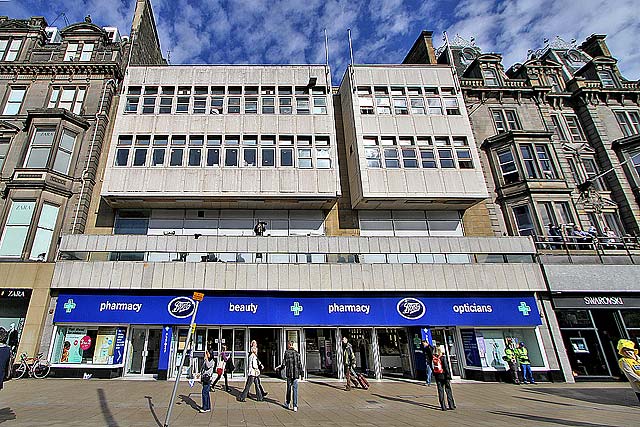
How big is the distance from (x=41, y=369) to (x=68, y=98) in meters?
16.8

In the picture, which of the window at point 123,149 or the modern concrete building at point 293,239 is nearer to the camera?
the modern concrete building at point 293,239

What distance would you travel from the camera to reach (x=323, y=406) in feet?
34.7

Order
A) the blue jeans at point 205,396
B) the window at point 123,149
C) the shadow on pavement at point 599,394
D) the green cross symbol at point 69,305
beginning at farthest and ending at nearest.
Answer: the window at point 123,149 < the green cross symbol at point 69,305 < the shadow on pavement at point 599,394 < the blue jeans at point 205,396

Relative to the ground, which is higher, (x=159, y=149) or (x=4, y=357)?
(x=159, y=149)

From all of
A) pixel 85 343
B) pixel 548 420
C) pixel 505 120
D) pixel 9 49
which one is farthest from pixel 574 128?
pixel 9 49

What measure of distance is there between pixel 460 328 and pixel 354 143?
12.3m

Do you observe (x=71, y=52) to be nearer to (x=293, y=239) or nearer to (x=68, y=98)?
(x=68, y=98)

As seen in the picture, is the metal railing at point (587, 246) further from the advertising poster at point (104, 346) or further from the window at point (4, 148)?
the window at point (4, 148)

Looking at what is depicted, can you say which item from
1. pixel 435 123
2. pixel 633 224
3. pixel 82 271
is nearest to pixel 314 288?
pixel 82 271

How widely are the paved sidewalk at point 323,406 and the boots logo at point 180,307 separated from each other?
115 inches

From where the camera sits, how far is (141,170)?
766 inches

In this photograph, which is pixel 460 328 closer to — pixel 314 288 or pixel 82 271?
pixel 314 288

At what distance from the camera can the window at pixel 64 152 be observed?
19.9 m

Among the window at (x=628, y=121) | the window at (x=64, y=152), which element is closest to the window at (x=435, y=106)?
the window at (x=628, y=121)
